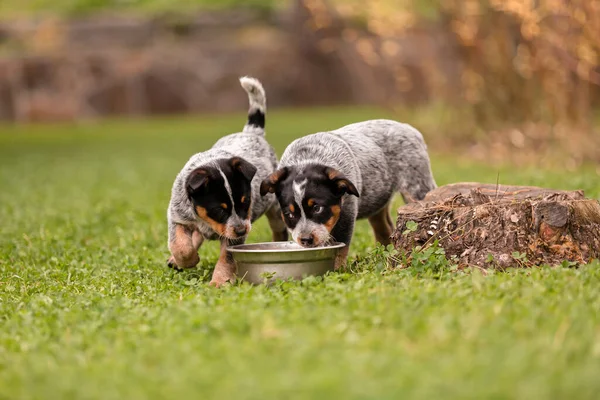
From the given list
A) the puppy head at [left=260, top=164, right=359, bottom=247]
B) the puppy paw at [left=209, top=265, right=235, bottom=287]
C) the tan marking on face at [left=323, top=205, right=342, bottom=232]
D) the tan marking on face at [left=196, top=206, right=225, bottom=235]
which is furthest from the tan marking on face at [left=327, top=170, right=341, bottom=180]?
the puppy paw at [left=209, top=265, right=235, bottom=287]

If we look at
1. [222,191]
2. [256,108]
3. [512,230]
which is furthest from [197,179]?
[512,230]

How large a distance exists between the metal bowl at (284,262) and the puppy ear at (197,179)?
18.9 inches

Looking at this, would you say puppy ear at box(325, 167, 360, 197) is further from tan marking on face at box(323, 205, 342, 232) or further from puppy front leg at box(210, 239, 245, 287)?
puppy front leg at box(210, 239, 245, 287)

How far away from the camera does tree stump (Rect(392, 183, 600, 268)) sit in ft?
16.9

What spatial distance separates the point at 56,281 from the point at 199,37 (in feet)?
56.0

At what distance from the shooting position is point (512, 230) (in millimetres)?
5180

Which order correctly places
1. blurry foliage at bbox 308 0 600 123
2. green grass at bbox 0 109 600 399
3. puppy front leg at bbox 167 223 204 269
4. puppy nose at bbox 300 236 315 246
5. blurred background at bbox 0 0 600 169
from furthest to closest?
blurred background at bbox 0 0 600 169
blurry foliage at bbox 308 0 600 123
puppy front leg at bbox 167 223 204 269
puppy nose at bbox 300 236 315 246
green grass at bbox 0 109 600 399

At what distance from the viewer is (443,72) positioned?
14.1 meters

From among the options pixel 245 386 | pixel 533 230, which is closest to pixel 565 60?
pixel 533 230

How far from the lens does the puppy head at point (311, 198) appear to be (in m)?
5.37

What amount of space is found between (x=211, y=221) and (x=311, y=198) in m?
0.75

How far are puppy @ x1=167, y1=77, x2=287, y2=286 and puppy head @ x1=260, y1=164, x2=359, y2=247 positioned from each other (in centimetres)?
21

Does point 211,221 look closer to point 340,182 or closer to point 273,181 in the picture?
point 273,181

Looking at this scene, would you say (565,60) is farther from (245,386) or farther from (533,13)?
(245,386)
